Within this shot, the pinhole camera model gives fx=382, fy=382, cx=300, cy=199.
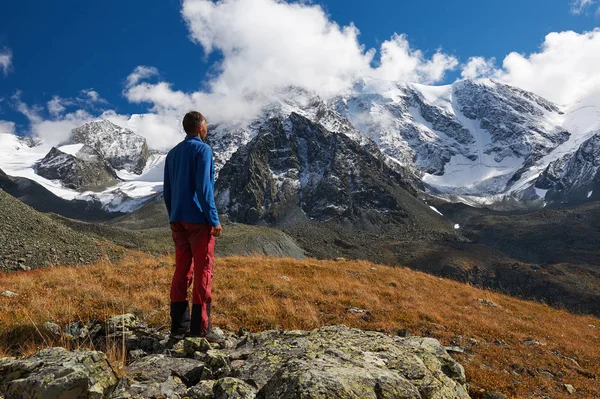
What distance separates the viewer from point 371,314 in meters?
9.90

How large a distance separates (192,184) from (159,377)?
119 inches

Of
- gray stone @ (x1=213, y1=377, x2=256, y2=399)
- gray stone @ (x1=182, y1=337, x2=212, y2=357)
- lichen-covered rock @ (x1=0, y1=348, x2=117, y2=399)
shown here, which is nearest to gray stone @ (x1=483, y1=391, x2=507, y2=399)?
gray stone @ (x1=213, y1=377, x2=256, y2=399)

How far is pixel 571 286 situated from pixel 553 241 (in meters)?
76.5

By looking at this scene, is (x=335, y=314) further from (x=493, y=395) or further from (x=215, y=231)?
(x=215, y=231)

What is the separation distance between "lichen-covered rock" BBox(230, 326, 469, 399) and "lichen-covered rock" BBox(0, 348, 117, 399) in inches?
57.6

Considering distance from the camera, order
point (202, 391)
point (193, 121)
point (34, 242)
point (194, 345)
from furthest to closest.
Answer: point (34, 242) < point (193, 121) < point (194, 345) < point (202, 391)

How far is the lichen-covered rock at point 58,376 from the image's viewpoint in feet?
11.6

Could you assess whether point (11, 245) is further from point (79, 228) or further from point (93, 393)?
point (79, 228)

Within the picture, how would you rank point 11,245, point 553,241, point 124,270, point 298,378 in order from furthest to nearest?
point 553,241
point 11,245
point 124,270
point 298,378

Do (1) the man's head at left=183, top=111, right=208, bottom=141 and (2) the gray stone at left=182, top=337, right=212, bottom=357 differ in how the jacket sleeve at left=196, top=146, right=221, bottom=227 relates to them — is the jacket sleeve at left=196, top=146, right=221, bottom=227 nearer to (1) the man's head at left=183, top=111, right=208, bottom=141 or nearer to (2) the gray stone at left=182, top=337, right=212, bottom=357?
(1) the man's head at left=183, top=111, right=208, bottom=141

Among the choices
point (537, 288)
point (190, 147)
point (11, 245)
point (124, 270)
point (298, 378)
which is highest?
point (190, 147)

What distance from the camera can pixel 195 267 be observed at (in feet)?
20.2

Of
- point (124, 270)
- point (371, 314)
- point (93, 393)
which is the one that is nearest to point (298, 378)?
point (93, 393)

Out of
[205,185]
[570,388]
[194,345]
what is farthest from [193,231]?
[570,388]
